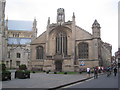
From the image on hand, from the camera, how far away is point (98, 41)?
40.6 metres

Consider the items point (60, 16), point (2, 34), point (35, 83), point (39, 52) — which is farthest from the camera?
point (2, 34)

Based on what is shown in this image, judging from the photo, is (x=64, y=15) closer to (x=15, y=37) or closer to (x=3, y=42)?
(x=3, y=42)

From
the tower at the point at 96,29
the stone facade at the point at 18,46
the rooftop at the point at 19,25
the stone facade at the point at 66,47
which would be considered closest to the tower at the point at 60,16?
the stone facade at the point at 66,47

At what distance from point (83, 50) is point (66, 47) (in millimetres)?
5170

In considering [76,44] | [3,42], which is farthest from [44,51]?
[3,42]

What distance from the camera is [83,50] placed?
42719 mm

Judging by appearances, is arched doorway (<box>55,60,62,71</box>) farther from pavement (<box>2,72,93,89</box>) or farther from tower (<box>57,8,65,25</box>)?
pavement (<box>2,72,93,89</box>)

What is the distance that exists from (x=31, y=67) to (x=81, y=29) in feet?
61.9

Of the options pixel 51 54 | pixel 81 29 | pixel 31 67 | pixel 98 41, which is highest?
pixel 81 29

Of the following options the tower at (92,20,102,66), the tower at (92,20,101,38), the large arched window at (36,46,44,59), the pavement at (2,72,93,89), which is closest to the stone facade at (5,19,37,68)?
the large arched window at (36,46,44,59)

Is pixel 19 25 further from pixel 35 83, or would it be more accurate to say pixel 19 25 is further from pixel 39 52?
pixel 35 83

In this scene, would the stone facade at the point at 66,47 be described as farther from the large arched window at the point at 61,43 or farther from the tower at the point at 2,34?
the tower at the point at 2,34

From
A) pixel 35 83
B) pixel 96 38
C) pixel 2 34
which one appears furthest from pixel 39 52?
pixel 35 83

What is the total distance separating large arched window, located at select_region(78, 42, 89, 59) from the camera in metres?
42.4
